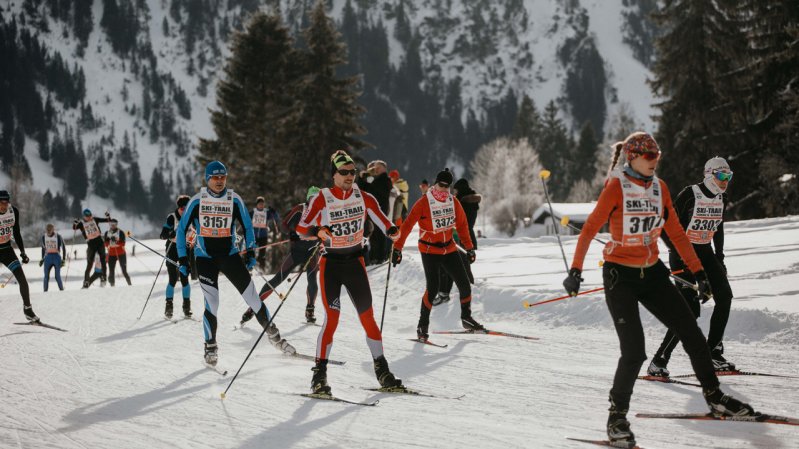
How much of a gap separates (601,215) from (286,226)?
712 centimetres

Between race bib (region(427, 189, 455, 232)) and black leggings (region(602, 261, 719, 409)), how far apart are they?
4520mm

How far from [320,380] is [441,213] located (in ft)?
12.4

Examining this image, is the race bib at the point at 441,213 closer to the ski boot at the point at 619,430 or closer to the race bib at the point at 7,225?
the ski boot at the point at 619,430

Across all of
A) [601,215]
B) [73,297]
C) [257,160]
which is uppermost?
[257,160]

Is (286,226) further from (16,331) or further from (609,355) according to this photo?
(609,355)

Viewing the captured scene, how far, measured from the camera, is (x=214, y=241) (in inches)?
301

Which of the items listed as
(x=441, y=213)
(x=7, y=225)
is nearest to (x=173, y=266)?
(x=7, y=225)

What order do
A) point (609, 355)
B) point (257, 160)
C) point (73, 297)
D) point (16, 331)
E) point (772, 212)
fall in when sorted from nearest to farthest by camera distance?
point (609, 355), point (16, 331), point (73, 297), point (772, 212), point (257, 160)

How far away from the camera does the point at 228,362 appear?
7730 millimetres

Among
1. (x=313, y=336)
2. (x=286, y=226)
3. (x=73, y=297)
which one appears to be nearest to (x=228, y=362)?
(x=313, y=336)

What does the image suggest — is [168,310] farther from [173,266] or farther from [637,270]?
[637,270]

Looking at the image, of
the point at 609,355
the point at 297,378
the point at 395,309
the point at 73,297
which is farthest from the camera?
the point at 73,297

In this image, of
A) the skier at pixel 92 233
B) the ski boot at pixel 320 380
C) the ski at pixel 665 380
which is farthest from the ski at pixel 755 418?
the skier at pixel 92 233

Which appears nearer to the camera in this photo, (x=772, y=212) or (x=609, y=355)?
(x=609, y=355)
